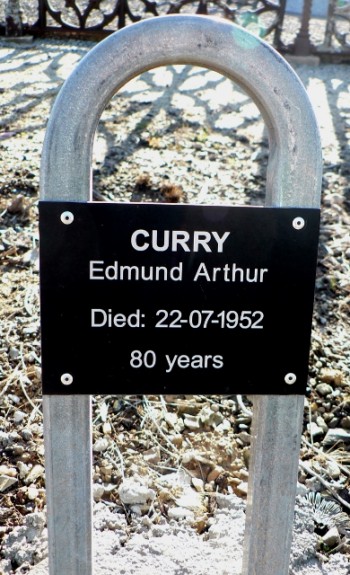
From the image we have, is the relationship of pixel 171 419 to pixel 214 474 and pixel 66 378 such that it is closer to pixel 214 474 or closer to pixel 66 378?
pixel 214 474

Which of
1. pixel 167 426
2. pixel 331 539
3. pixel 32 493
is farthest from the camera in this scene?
pixel 167 426

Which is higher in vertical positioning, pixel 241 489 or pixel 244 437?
pixel 244 437

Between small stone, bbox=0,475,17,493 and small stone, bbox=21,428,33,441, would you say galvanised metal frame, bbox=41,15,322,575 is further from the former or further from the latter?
small stone, bbox=21,428,33,441

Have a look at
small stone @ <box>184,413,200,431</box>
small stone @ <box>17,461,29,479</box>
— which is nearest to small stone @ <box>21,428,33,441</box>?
small stone @ <box>17,461,29,479</box>

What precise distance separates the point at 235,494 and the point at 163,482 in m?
0.23

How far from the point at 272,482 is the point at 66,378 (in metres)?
0.47

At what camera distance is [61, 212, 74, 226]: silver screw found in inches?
50.9

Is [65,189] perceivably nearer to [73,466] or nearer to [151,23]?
[151,23]

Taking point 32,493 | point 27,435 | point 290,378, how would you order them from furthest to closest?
point 27,435
point 32,493
point 290,378

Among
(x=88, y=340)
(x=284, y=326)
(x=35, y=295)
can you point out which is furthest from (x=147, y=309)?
(x=35, y=295)

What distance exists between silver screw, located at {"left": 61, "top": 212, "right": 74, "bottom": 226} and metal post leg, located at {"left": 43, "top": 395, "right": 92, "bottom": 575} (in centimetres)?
35

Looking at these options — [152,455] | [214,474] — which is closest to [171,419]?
[152,455]

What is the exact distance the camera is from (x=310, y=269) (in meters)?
1.35

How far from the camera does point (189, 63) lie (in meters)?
1.32
